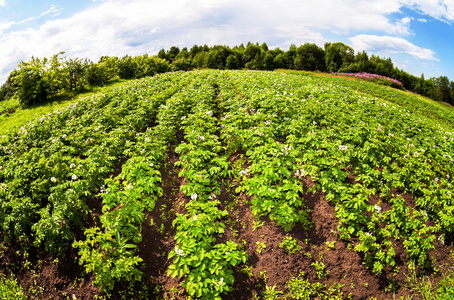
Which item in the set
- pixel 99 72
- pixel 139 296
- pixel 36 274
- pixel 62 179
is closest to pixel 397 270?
pixel 139 296

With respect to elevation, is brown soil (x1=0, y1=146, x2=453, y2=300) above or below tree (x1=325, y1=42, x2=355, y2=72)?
below

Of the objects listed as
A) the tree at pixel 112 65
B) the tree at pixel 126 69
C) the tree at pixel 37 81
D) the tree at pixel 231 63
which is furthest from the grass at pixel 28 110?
the tree at pixel 231 63

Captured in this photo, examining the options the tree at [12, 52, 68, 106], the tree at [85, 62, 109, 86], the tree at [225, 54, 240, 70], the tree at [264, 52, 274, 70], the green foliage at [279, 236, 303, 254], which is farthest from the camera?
the tree at [264, 52, 274, 70]

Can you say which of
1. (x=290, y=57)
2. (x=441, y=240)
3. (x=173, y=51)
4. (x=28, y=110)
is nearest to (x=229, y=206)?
(x=441, y=240)

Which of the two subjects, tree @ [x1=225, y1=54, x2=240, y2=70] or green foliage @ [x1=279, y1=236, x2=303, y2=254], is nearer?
green foliage @ [x1=279, y1=236, x2=303, y2=254]

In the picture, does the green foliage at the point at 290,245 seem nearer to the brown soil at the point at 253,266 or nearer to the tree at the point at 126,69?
the brown soil at the point at 253,266

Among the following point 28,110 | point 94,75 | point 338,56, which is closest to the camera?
point 28,110

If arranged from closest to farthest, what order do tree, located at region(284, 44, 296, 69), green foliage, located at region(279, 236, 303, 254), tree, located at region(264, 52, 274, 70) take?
green foliage, located at region(279, 236, 303, 254)
tree, located at region(264, 52, 274, 70)
tree, located at region(284, 44, 296, 69)

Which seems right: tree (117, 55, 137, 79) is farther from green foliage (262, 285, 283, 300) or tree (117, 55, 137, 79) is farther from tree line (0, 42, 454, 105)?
green foliage (262, 285, 283, 300)

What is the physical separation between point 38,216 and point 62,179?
1.14 metres

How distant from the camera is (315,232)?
568cm

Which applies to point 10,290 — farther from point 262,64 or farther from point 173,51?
point 173,51

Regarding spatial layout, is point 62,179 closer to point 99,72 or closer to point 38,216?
point 38,216

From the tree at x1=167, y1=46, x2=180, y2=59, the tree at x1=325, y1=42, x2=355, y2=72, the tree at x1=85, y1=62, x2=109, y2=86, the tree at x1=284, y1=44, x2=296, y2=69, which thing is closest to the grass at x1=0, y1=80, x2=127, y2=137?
the tree at x1=85, y1=62, x2=109, y2=86
